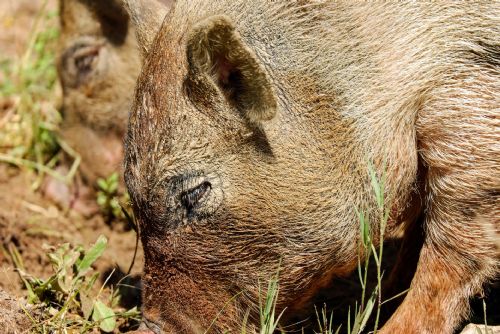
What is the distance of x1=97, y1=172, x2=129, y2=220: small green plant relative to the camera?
6691mm

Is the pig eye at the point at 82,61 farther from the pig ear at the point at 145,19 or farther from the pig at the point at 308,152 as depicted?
the pig at the point at 308,152

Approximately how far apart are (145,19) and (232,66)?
100 centimetres

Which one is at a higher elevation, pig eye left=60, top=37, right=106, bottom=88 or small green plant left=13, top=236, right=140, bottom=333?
pig eye left=60, top=37, right=106, bottom=88

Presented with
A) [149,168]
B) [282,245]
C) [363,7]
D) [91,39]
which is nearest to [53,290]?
[149,168]

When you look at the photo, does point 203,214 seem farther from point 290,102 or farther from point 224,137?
point 290,102

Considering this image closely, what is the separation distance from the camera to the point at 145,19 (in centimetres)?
502

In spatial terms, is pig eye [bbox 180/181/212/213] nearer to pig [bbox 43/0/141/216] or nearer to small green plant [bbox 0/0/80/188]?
pig [bbox 43/0/141/216]

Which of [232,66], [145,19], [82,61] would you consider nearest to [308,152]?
[232,66]

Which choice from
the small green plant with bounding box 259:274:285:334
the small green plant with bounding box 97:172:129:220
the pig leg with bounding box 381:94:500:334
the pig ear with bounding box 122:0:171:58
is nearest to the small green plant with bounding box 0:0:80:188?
the small green plant with bounding box 97:172:129:220

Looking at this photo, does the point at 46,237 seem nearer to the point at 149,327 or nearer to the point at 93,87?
the point at 93,87

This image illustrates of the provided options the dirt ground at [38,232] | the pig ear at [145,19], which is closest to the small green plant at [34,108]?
the dirt ground at [38,232]

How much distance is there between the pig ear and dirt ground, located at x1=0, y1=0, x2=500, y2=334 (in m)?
1.33

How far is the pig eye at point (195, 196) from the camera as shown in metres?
4.39

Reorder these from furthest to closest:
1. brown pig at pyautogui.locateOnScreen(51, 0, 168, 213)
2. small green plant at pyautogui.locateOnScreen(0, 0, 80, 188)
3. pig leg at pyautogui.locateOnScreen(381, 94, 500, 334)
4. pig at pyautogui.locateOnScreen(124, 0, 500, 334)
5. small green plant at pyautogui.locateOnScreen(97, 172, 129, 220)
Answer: small green plant at pyautogui.locateOnScreen(0, 0, 80, 188)
brown pig at pyautogui.locateOnScreen(51, 0, 168, 213)
small green plant at pyautogui.locateOnScreen(97, 172, 129, 220)
pig leg at pyautogui.locateOnScreen(381, 94, 500, 334)
pig at pyautogui.locateOnScreen(124, 0, 500, 334)
